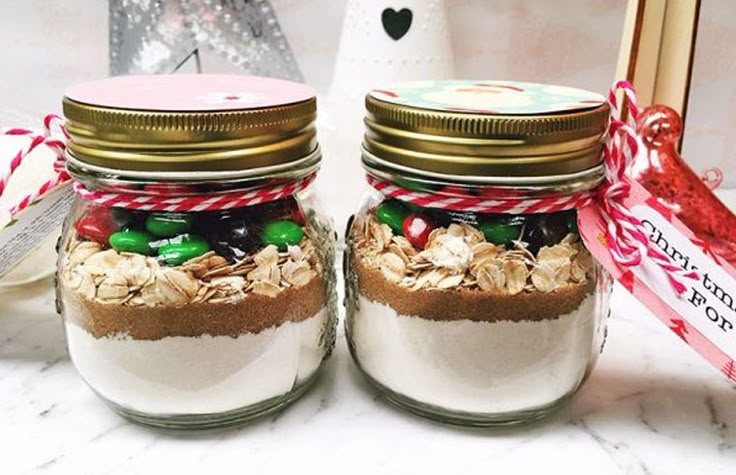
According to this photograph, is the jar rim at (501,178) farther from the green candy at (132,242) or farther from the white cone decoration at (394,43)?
the white cone decoration at (394,43)

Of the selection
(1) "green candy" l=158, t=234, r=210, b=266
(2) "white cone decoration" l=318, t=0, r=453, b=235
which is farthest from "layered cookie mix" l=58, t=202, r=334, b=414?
(2) "white cone decoration" l=318, t=0, r=453, b=235

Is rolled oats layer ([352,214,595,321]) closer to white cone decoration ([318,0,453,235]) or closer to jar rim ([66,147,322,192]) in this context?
jar rim ([66,147,322,192])

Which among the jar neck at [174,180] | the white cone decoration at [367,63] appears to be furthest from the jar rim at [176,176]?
the white cone decoration at [367,63]

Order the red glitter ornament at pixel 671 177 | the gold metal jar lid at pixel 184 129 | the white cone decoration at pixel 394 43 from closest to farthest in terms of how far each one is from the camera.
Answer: the gold metal jar lid at pixel 184 129, the red glitter ornament at pixel 671 177, the white cone decoration at pixel 394 43

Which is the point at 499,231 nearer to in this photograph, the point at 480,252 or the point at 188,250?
the point at 480,252

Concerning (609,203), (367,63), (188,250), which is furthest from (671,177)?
(188,250)

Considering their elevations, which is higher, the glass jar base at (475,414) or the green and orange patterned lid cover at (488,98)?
the green and orange patterned lid cover at (488,98)

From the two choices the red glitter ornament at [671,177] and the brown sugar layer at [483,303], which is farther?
the red glitter ornament at [671,177]

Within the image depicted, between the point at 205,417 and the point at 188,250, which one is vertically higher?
the point at 188,250
